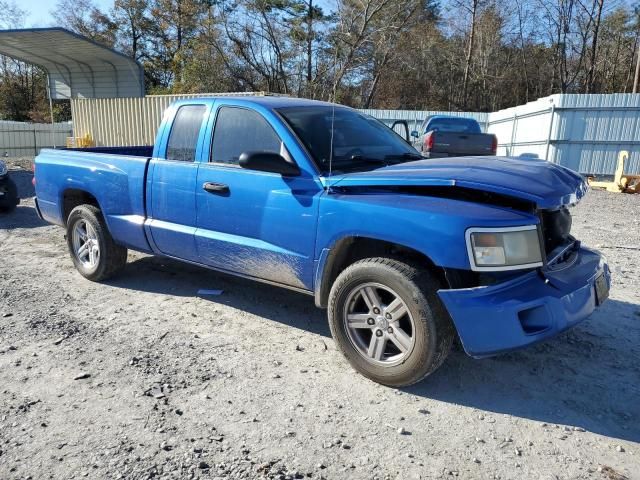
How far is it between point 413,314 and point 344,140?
1.63m

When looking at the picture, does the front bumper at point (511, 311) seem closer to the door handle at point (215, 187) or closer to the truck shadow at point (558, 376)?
the truck shadow at point (558, 376)

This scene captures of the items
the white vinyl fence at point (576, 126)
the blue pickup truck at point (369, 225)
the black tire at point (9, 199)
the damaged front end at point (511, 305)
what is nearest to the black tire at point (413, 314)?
the blue pickup truck at point (369, 225)

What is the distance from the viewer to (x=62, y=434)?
2.82m

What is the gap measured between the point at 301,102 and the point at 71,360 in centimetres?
273

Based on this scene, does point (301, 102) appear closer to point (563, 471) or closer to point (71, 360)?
point (71, 360)

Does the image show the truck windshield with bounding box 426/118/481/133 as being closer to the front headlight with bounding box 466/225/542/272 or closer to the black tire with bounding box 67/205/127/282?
the black tire with bounding box 67/205/127/282

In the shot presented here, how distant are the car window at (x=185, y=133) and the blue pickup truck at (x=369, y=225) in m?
0.01

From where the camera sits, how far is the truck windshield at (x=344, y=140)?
3857 mm

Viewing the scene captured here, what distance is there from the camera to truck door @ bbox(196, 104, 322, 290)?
3.67 metres

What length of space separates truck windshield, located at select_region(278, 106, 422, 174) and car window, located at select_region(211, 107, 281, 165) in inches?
7.5

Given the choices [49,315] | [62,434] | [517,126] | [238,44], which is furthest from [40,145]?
[62,434]

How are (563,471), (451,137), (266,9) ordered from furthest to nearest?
(266,9)
(451,137)
(563,471)

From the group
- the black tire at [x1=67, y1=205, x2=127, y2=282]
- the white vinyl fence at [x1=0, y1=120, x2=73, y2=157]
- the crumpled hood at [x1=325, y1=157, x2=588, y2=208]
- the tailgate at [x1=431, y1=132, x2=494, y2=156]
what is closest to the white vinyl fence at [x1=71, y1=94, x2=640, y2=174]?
the tailgate at [x1=431, y1=132, x2=494, y2=156]

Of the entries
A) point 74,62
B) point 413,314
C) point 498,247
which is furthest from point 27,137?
point 498,247
